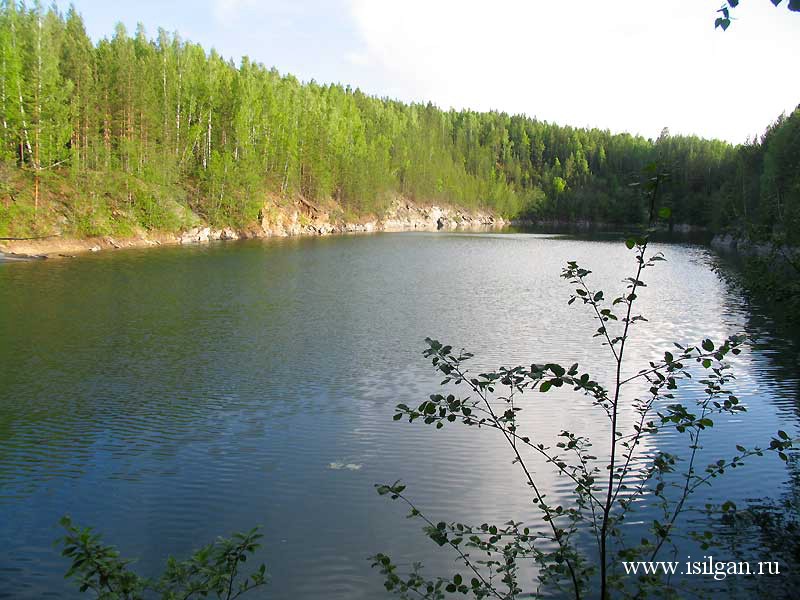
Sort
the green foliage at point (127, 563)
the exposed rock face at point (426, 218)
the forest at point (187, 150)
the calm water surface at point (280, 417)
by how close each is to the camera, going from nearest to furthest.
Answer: the green foliage at point (127, 563)
the calm water surface at point (280, 417)
the forest at point (187, 150)
the exposed rock face at point (426, 218)

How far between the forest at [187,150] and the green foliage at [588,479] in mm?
1455

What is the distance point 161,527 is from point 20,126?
49.7 m

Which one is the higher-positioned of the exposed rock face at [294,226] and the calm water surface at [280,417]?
the exposed rock face at [294,226]

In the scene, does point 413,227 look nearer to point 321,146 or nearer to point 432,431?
point 321,146

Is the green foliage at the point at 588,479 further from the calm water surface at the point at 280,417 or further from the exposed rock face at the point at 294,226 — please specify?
the exposed rock face at the point at 294,226

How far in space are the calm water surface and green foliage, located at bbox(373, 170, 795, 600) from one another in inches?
23.5

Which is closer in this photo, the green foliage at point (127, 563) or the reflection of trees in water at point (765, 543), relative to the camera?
the green foliage at point (127, 563)

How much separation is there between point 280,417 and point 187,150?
66662mm

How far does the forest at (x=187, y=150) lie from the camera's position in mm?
47469

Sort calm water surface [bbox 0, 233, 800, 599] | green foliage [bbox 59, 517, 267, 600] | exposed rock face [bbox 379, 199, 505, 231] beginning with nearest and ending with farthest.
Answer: green foliage [bbox 59, 517, 267, 600], calm water surface [bbox 0, 233, 800, 599], exposed rock face [bbox 379, 199, 505, 231]

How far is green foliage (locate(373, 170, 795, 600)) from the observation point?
4613mm

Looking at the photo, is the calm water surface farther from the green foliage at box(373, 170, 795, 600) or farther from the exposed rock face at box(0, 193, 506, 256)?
the exposed rock face at box(0, 193, 506, 256)

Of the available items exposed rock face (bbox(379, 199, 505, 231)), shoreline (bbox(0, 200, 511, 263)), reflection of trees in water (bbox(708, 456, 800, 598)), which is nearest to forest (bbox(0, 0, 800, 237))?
shoreline (bbox(0, 200, 511, 263))

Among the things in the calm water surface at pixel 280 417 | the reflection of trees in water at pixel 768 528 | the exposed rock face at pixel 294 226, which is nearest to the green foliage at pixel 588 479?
the calm water surface at pixel 280 417
